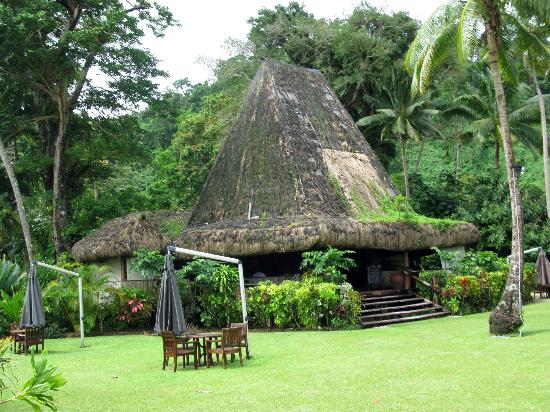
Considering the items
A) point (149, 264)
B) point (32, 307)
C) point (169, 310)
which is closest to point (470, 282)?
point (149, 264)

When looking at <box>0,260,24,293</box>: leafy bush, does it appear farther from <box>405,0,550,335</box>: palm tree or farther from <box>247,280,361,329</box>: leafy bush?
<box>405,0,550,335</box>: palm tree

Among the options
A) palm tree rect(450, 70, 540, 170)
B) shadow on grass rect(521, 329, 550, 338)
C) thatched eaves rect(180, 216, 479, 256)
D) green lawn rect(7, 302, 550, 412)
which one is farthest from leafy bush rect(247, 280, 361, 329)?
palm tree rect(450, 70, 540, 170)

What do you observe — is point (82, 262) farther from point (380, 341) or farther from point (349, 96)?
point (349, 96)

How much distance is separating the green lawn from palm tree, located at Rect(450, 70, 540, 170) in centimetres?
1907

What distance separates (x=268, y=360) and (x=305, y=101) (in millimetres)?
13361

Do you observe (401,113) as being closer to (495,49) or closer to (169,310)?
(495,49)

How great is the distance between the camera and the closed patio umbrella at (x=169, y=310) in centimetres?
1044

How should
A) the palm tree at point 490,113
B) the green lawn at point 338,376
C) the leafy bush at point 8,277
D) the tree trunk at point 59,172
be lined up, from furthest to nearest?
the palm tree at point 490,113, the tree trunk at point 59,172, the leafy bush at point 8,277, the green lawn at point 338,376

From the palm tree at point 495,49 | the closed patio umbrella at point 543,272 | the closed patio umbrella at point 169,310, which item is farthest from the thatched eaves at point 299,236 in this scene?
the closed patio umbrella at point 169,310

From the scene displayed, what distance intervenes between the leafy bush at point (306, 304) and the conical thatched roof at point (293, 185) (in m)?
1.63

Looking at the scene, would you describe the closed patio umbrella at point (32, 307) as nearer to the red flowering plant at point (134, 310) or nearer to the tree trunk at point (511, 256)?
the red flowering plant at point (134, 310)

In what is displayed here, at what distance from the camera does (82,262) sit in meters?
20.7

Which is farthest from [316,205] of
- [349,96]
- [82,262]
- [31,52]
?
[349,96]

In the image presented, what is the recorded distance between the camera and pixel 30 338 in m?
13.5
